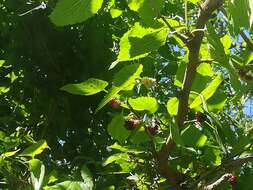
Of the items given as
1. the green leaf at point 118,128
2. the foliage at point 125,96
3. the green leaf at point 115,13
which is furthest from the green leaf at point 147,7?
the green leaf at point 115,13

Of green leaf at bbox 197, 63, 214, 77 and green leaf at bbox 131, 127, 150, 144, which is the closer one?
green leaf at bbox 197, 63, 214, 77

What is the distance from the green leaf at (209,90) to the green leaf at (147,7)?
23 centimetres

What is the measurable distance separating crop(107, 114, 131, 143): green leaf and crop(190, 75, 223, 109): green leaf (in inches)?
7.5

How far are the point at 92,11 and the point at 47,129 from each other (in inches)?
52.0

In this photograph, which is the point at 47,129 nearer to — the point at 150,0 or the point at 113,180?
the point at 113,180

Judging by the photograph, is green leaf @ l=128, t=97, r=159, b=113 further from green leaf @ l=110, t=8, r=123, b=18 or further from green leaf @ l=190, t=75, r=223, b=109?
green leaf @ l=110, t=8, r=123, b=18

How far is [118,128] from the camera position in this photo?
1276mm

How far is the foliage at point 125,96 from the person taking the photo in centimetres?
95

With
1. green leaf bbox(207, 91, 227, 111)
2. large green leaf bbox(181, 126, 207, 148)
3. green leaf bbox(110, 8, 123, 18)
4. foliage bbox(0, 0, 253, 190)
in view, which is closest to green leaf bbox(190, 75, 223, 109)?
foliage bbox(0, 0, 253, 190)

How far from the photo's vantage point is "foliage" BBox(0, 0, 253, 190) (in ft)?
3.12

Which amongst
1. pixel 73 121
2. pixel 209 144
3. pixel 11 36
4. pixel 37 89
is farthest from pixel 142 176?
pixel 11 36

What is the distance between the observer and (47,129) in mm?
2057

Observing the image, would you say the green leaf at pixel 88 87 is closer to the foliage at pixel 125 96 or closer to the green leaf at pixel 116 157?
the foliage at pixel 125 96

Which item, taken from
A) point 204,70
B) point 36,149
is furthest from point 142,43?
point 36,149
